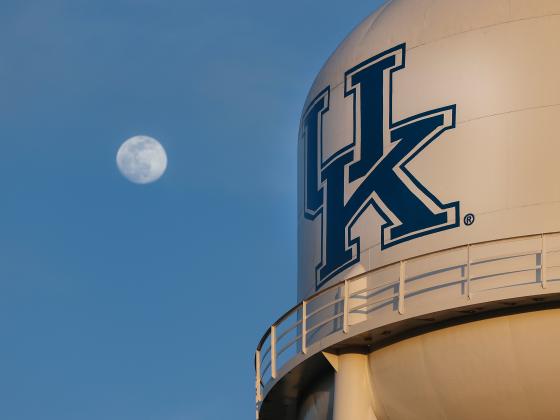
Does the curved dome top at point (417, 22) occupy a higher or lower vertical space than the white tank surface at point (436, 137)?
higher

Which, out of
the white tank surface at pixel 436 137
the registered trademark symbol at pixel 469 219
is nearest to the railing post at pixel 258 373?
the white tank surface at pixel 436 137

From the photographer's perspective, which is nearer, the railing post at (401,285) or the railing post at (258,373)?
the railing post at (401,285)

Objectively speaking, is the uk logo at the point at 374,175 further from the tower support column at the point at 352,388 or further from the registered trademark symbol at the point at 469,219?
the tower support column at the point at 352,388

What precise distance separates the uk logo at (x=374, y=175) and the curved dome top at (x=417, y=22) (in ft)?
0.79

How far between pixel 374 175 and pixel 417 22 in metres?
2.29

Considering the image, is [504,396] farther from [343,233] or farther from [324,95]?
[324,95]

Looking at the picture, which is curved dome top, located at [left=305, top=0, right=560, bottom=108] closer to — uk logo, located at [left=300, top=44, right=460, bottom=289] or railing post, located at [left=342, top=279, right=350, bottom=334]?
uk logo, located at [left=300, top=44, right=460, bottom=289]

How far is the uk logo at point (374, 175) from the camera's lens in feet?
73.4

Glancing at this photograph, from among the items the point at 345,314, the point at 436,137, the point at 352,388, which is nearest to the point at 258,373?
the point at 352,388

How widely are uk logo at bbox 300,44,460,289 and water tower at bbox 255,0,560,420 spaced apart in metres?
0.02

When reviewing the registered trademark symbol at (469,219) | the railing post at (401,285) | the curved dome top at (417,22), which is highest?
the curved dome top at (417,22)

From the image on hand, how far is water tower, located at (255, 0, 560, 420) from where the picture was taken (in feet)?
69.7

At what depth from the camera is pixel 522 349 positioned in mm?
21094

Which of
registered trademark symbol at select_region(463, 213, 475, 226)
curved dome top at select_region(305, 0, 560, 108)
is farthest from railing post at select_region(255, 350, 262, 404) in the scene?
registered trademark symbol at select_region(463, 213, 475, 226)
